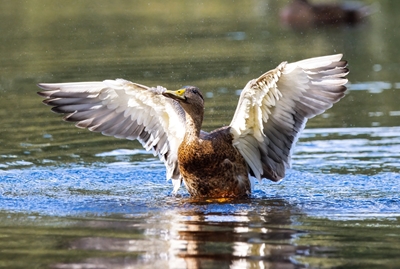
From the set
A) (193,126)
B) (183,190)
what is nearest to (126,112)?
(193,126)

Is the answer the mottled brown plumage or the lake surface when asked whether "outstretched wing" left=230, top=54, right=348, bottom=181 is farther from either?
the lake surface

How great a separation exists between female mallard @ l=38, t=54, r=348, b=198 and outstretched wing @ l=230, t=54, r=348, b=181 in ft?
0.03

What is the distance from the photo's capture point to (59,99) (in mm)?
9641

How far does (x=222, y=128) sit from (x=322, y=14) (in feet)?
54.4

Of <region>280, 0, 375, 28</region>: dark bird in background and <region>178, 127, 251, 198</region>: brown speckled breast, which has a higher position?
<region>280, 0, 375, 28</region>: dark bird in background

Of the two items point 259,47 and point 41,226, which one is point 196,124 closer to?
point 41,226

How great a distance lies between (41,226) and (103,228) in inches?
23.4

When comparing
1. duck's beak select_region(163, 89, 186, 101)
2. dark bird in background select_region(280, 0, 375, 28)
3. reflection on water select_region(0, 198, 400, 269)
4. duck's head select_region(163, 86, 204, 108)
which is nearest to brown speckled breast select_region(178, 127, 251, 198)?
duck's head select_region(163, 86, 204, 108)

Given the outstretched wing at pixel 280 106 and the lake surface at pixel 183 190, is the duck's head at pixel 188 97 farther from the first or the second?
the lake surface at pixel 183 190

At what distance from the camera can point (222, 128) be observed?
9578 mm

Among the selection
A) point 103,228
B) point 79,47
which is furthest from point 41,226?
point 79,47

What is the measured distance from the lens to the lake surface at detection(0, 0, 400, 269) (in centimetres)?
692

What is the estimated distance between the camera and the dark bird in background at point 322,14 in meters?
24.4

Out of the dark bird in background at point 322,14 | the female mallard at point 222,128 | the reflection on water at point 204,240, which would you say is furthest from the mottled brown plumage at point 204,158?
the dark bird in background at point 322,14
